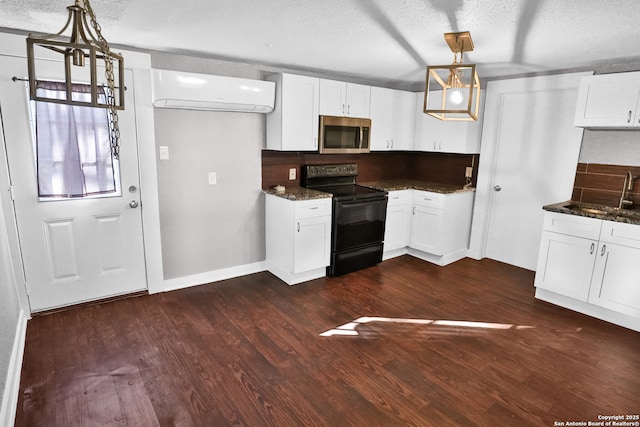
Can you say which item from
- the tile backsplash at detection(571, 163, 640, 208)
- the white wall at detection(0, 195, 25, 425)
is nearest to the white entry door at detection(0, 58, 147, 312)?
the white wall at detection(0, 195, 25, 425)

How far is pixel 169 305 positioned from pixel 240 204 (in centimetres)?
118

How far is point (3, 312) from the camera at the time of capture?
213cm

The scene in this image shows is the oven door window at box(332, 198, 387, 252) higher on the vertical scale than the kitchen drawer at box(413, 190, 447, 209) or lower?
lower

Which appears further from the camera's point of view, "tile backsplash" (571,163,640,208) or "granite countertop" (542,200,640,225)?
"tile backsplash" (571,163,640,208)

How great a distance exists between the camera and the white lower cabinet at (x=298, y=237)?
144 inches

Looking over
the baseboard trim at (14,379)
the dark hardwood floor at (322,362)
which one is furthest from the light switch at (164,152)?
the baseboard trim at (14,379)

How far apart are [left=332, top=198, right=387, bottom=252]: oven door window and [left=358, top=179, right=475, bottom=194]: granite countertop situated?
1.08 ft

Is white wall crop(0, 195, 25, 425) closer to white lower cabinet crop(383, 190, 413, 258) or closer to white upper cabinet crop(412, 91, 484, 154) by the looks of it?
white lower cabinet crop(383, 190, 413, 258)

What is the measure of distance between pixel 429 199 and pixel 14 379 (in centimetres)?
396

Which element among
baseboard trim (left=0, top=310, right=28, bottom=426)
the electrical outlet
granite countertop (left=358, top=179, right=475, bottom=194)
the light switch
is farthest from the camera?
the electrical outlet

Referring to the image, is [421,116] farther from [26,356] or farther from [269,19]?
[26,356]

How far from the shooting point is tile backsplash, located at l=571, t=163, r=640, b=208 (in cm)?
342

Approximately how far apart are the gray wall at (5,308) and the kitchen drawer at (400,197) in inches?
137

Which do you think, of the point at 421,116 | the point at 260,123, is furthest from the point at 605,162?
the point at 260,123
